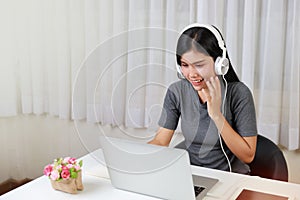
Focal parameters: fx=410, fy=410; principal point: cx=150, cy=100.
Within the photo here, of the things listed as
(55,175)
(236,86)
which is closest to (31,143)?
(55,175)

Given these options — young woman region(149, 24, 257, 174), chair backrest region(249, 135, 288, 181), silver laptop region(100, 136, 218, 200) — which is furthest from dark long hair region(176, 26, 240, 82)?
chair backrest region(249, 135, 288, 181)

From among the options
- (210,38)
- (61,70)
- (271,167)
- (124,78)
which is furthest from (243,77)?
(61,70)

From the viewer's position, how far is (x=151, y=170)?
1.17 metres

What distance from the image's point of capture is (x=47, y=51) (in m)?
2.67

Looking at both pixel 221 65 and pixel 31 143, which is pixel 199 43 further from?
pixel 31 143

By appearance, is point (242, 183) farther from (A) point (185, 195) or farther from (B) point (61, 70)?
(B) point (61, 70)

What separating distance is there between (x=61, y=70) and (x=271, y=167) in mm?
1507

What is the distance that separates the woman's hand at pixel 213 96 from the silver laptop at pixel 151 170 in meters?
0.19

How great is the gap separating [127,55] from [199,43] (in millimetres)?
216

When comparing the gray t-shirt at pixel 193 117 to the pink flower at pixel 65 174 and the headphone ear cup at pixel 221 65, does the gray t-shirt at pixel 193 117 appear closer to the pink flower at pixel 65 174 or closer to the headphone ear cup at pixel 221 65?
the headphone ear cup at pixel 221 65

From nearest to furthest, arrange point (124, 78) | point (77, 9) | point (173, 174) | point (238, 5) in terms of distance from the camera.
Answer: point (173, 174), point (124, 78), point (238, 5), point (77, 9)

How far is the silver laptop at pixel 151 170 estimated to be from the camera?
1119 mm

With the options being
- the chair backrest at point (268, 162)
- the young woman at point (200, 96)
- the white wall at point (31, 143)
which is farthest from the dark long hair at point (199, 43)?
the white wall at point (31, 143)

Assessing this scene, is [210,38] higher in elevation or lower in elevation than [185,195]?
higher
